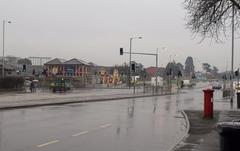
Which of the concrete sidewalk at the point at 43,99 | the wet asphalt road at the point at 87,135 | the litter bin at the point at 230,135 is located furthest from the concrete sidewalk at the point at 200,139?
the concrete sidewalk at the point at 43,99

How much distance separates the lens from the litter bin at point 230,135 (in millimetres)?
8477

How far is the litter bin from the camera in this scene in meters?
8.48

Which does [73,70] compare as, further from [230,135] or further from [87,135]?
[230,135]

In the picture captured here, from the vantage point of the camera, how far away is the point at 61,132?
1700 cm

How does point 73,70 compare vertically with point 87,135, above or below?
above

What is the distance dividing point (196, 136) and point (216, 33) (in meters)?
9.88

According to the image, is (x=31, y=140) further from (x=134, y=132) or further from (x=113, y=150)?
(x=134, y=132)

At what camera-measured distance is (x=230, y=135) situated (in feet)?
28.0

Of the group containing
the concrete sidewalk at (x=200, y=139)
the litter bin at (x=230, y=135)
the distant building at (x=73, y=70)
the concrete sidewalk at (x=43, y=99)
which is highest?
the distant building at (x=73, y=70)

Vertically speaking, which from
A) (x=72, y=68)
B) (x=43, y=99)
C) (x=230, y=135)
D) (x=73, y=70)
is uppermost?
(x=72, y=68)

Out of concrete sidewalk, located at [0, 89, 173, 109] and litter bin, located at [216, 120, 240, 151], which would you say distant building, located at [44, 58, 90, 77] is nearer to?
concrete sidewalk, located at [0, 89, 173, 109]

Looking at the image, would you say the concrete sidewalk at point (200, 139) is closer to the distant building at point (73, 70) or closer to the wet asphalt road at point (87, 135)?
the wet asphalt road at point (87, 135)

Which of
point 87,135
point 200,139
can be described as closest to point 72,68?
point 87,135

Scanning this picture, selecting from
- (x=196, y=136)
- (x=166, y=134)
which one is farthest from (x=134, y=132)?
(x=196, y=136)
